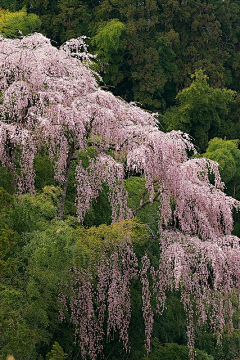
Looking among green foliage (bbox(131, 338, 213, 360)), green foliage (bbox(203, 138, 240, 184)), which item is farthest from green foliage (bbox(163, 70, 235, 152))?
green foliage (bbox(131, 338, 213, 360))

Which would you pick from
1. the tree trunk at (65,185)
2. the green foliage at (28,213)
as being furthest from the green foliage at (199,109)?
the green foliage at (28,213)

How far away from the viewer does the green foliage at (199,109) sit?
20.9m

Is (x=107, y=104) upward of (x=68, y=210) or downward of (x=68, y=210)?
upward

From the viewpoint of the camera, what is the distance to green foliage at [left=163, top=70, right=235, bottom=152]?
2089 centimetres

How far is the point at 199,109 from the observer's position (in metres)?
21.2

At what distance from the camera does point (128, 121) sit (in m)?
7.60

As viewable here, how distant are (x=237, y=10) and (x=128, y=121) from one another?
Answer: 64.4ft

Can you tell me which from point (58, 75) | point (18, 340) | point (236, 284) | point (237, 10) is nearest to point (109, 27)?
point (237, 10)

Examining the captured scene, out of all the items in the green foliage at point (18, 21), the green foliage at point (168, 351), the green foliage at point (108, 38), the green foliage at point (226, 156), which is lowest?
the green foliage at point (168, 351)

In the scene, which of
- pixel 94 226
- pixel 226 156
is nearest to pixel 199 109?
pixel 226 156

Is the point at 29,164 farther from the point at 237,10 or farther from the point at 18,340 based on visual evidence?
the point at 237,10

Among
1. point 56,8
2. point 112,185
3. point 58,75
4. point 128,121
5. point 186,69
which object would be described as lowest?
point 112,185

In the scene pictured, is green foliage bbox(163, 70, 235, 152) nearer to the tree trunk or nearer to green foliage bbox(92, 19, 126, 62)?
green foliage bbox(92, 19, 126, 62)

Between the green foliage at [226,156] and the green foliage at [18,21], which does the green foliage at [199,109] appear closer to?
the green foliage at [226,156]
